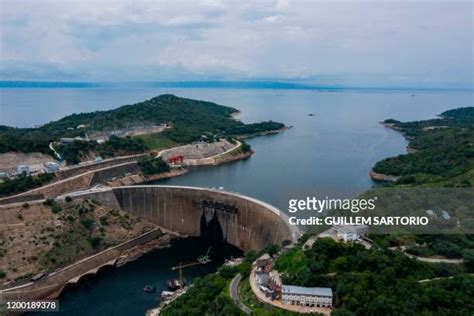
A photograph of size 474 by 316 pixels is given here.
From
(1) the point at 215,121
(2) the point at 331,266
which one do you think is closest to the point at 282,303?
(2) the point at 331,266

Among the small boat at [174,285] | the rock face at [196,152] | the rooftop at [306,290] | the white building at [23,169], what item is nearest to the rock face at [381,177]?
the rock face at [196,152]

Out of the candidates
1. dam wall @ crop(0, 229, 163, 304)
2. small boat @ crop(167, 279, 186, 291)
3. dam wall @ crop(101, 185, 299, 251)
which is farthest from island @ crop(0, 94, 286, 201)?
small boat @ crop(167, 279, 186, 291)

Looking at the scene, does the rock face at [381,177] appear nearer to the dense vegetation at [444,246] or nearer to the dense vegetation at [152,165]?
the dense vegetation at [152,165]

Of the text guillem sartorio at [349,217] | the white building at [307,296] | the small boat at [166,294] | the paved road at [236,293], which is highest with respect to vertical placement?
the text guillem sartorio at [349,217]

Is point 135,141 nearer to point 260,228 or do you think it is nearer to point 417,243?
point 260,228

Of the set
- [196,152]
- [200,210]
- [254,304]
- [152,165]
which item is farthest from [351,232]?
[196,152]

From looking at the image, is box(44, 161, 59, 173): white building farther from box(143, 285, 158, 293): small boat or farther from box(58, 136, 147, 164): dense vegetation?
box(143, 285, 158, 293): small boat
